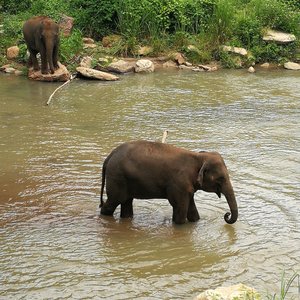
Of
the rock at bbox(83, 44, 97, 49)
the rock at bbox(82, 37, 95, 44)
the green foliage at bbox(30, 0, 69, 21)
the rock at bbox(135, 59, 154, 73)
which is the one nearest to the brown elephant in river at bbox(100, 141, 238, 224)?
the rock at bbox(135, 59, 154, 73)

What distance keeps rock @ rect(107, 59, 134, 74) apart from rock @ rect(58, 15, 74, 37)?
197cm

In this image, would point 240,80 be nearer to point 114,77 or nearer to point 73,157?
point 114,77

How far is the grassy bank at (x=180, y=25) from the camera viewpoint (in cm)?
1761

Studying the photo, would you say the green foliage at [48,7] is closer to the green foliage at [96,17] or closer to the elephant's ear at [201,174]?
the green foliage at [96,17]

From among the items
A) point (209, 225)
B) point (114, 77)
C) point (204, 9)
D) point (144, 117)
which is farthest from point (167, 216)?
point (204, 9)

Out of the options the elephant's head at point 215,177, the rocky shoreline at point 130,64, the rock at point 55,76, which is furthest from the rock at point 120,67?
the elephant's head at point 215,177

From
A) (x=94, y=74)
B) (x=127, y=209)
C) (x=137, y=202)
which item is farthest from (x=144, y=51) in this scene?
(x=127, y=209)

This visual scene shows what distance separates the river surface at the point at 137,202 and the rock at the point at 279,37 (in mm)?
4006

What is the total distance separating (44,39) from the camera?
1489 cm

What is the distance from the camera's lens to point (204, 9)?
1877cm

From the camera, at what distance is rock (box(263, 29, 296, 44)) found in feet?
59.0

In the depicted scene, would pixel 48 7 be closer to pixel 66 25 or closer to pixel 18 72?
pixel 66 25

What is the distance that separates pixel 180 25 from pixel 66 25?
10.2 ft

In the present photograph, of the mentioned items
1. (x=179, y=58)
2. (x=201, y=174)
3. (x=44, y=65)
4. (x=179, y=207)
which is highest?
(x=201, y=174)
